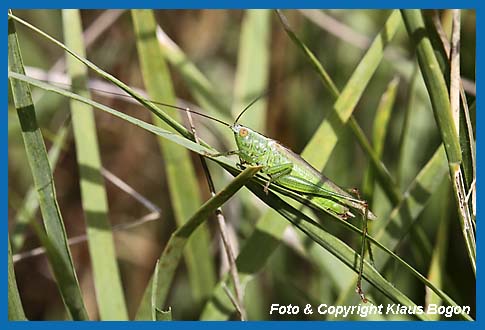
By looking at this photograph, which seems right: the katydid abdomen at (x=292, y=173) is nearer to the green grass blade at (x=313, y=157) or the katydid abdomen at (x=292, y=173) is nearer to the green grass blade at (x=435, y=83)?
the green grass blade at (x=313, y=157)

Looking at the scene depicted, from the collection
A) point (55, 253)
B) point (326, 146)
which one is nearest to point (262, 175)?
point (326, 146)

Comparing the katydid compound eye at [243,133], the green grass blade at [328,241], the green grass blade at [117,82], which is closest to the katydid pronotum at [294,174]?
the katydid compound eye at [243,133]

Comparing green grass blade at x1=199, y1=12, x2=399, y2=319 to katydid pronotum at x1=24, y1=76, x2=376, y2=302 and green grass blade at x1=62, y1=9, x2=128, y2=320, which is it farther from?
green grass blade at x1=62, y1=9, x2=128, y2=320

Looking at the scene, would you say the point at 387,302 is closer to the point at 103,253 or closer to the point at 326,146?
the point at 326,146

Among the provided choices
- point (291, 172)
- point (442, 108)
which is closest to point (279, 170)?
point (291, 172)

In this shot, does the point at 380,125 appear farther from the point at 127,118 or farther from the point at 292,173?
the point at 127,118

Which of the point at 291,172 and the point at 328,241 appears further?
the point at 291,172

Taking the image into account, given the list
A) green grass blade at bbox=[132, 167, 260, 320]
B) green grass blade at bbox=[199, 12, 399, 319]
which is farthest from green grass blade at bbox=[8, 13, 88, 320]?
green grass blade at bbox=[199, 12, 399, 319]
